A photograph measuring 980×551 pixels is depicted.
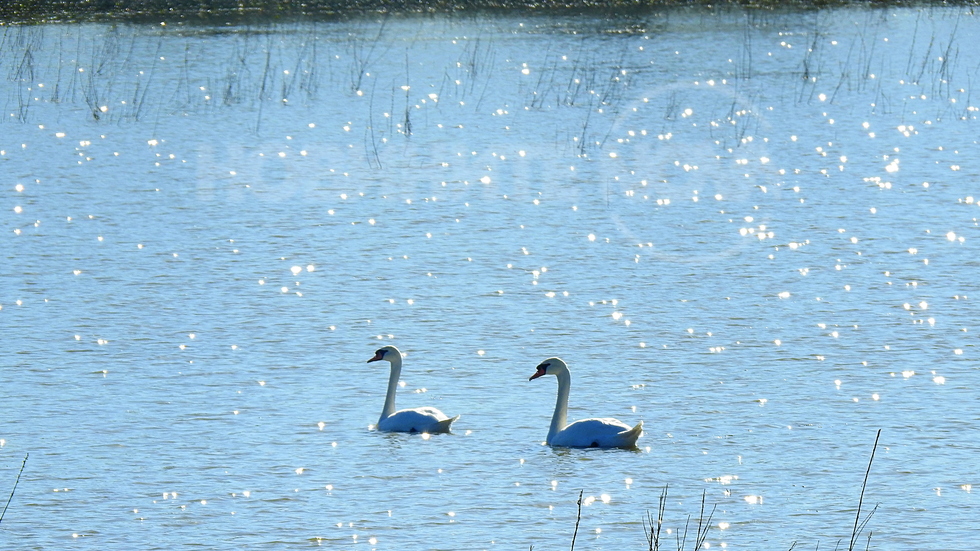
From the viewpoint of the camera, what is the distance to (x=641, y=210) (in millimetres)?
22516

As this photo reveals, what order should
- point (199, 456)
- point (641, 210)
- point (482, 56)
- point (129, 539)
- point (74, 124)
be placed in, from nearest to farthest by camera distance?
point (129, 539) < point (199, 456) < point (641, 210) < point (74, 124) < point (482, 56)

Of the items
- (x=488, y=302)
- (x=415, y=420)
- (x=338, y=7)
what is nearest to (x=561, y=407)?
(x=415, y=420)

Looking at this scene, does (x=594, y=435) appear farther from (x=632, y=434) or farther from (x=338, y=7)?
(x=338, y=7)

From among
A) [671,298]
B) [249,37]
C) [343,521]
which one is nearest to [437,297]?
[671,298]

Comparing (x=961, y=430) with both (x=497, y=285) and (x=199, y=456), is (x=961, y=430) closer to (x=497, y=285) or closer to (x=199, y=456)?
(x=199, y=456)

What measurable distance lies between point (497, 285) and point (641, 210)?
17.3 feet

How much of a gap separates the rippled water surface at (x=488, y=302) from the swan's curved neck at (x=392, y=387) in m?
0.22

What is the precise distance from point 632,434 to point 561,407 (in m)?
0.84

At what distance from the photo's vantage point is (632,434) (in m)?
11.5

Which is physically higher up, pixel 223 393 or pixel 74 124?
pixel 223 393

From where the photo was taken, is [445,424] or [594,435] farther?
[445,424]

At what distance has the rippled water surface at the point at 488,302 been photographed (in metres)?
10.6

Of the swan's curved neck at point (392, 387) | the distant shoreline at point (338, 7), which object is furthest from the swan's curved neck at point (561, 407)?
the distant shoreline at point (338, 7)

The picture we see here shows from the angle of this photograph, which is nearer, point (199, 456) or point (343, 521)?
point (343, 521)
